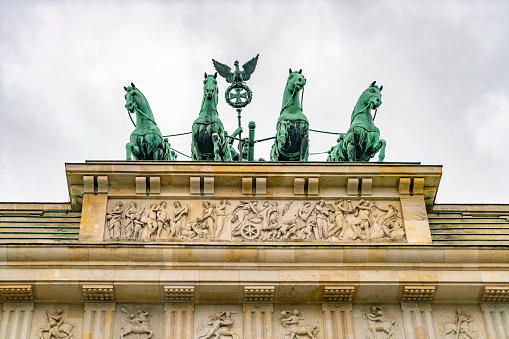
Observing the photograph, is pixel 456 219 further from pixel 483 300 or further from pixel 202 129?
pixel 202 129

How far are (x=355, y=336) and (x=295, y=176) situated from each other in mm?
3690

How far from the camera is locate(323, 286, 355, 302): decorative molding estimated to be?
72.7 ft

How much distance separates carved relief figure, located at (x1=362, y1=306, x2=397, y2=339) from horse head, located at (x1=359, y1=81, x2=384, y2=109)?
5891 millimetres

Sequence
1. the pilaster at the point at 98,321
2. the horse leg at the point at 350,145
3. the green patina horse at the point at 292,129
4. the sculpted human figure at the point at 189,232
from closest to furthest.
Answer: the pilaster at the point at 98,321
the sculpted human figure at the point at 189,232
the horse leg at the point at 350,145
the green patina horse at the point at 292,129

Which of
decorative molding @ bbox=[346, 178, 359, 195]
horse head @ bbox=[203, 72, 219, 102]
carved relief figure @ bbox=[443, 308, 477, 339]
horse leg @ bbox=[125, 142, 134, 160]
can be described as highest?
horse head @ bbox=[203, 72, 219, 102]

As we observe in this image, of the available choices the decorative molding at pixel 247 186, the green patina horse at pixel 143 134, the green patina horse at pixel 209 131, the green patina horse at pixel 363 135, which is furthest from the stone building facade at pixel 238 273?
the green patina horse at pixel 363 135

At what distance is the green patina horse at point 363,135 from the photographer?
25891 millimetres

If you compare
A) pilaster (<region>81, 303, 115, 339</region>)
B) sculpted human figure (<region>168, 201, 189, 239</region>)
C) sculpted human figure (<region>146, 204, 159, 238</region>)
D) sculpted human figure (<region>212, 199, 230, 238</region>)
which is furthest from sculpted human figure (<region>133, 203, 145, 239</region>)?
pilaster (<region>81, 303, 115, 339</region>)

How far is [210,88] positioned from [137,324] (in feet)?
22.1

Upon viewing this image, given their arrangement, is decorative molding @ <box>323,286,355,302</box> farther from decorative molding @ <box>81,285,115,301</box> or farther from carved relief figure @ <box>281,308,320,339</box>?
decorative molding @ <box>81,285,115,301</box>

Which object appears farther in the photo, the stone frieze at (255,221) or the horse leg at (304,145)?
the horse leg at (304,145)

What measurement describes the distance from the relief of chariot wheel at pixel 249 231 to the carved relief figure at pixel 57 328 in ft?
12.7

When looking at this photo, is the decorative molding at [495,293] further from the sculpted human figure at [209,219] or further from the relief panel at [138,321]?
the relief panel at [138,321]

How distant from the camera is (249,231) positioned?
23.1m
